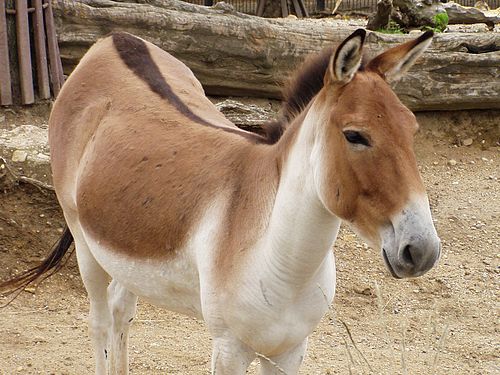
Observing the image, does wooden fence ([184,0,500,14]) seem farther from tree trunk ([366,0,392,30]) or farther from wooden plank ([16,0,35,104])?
wooden plank ([16,0,35,104])

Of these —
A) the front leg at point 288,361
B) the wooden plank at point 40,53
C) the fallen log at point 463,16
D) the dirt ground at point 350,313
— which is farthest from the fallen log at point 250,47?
the front leg at point 288,361

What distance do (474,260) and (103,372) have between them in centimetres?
269

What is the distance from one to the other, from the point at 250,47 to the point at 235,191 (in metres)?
3.99

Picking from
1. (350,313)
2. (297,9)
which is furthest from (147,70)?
(297,9)

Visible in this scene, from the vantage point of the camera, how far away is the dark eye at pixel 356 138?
2.30 m

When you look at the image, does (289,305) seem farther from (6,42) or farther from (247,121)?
(6,42)

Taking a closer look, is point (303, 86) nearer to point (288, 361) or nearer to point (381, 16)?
point (288, 361)

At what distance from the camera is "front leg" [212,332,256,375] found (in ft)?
9.16

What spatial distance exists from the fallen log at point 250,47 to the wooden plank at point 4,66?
2.16 ft

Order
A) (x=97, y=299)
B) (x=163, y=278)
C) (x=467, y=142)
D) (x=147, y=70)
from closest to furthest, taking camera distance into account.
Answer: (x=163, y=278), (x=147, y=70), (x=97, y=299), (x=467, y=142)

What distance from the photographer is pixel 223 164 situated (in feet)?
9.66

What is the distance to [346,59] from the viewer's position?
7.80 feet

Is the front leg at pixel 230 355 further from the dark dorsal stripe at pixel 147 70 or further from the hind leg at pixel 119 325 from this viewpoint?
the hind leg at pixel 119 325

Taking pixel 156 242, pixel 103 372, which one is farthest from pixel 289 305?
pixel 103 372
